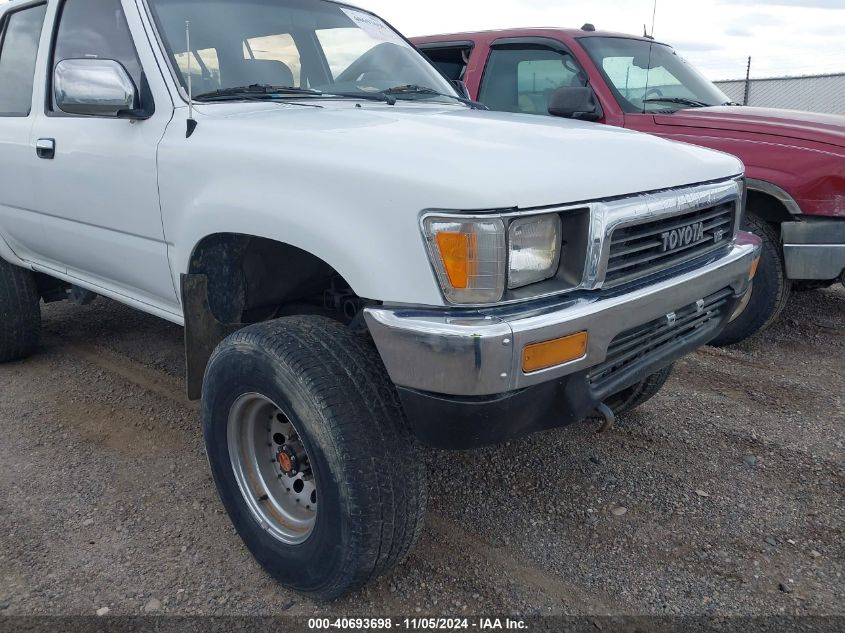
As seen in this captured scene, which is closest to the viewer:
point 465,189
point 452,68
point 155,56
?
point 465,189

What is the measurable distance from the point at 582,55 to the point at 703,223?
289 centimetres

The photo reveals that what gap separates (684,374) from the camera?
4.14 metres

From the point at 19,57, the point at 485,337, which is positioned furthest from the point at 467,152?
A: the point at 19,57

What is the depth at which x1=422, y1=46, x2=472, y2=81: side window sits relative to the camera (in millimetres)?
5579

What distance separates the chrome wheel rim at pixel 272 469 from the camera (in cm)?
232

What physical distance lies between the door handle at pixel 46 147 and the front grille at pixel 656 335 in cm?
256

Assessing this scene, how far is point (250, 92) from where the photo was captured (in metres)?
2.66

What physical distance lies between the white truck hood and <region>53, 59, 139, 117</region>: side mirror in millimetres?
292

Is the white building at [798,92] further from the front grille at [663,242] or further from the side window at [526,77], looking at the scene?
the front grille at [663,242]

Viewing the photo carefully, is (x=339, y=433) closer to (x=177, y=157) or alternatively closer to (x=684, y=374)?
(x=177, y=157)

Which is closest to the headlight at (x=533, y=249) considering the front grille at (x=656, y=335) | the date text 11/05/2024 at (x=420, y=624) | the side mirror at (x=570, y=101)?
the front grille at (x=656, y=335)

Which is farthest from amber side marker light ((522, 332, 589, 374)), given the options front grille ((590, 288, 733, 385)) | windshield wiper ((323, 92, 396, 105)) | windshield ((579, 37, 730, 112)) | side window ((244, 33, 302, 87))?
windshield ((579, 37, 730, 112))

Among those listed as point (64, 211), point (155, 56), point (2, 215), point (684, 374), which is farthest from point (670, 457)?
point (2, 215)

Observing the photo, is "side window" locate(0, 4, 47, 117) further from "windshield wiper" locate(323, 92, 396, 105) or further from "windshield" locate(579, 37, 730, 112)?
"windshield" locate(579, 37, 730, 112)
